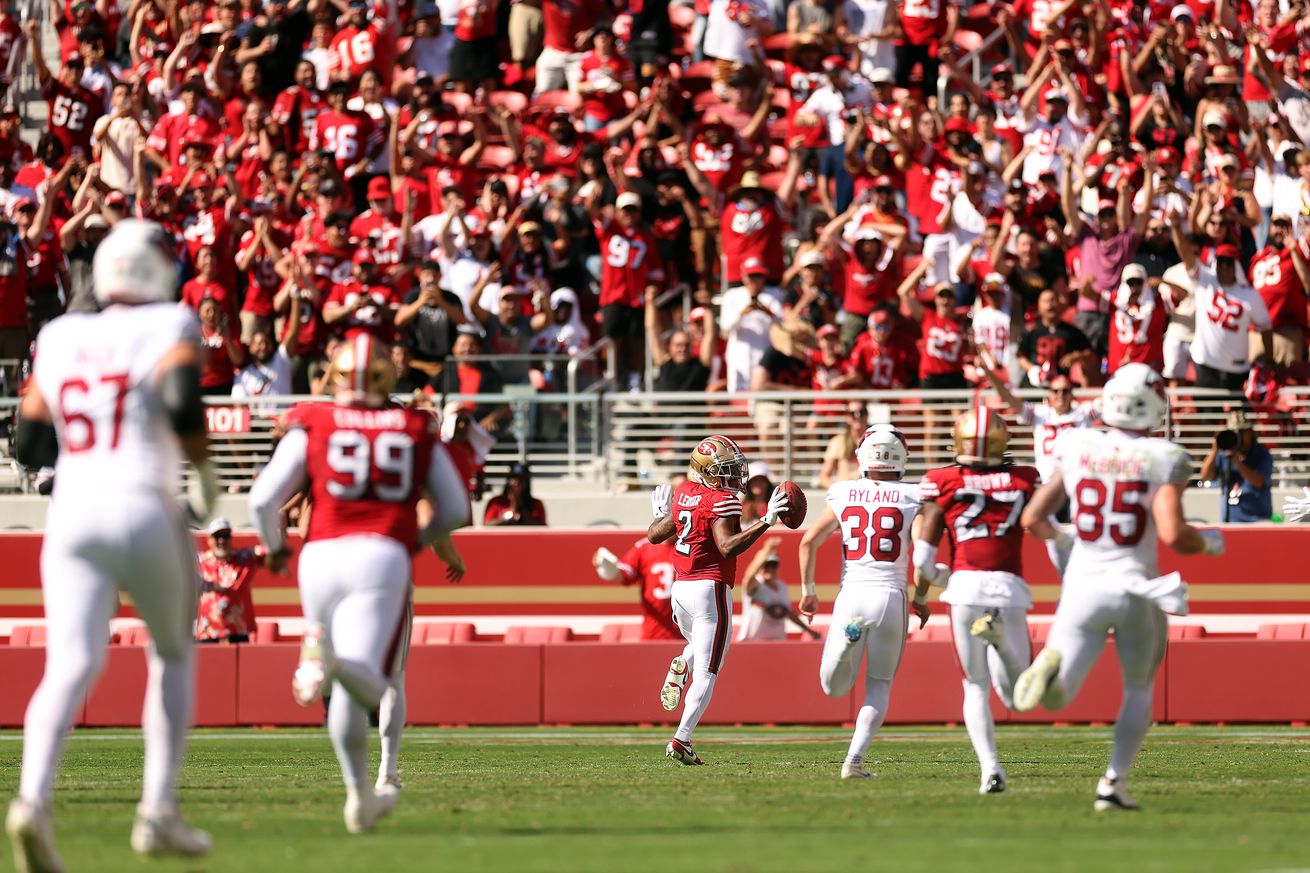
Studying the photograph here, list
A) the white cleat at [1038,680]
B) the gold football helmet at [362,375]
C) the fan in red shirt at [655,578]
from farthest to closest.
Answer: the fan in red shirt at [655,578] < the white cleat at [1038,680] < the gold football helmet at [362,375]

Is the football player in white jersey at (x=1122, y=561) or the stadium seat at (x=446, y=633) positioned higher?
the football player in white jersey at (x=1122, y=561)

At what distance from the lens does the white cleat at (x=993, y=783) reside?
33.5ft

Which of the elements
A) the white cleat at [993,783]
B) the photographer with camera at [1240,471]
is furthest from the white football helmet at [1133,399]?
the photographer with camera at [1240,471]

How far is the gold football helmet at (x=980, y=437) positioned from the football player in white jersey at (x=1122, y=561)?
140cm

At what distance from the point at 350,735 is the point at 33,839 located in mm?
1681

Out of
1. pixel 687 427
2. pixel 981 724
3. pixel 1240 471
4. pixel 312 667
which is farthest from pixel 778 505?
pixel 1240 471

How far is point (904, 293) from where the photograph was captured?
20281 mm

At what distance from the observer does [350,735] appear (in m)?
8.30

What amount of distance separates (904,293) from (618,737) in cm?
598

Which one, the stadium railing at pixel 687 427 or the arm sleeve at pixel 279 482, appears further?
the stadium railing at pixel 687 427

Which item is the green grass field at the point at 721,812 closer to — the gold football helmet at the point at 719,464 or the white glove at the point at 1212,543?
the white glove at the point at 1212,543

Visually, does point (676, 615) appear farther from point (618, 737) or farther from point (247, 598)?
point (247, 598)

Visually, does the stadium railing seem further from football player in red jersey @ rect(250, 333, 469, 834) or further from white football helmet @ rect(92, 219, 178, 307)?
white football helmet @ rect(92, 219, 178, 307)

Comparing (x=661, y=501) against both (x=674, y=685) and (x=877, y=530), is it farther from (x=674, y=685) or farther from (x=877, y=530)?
(x=877, y=530)
